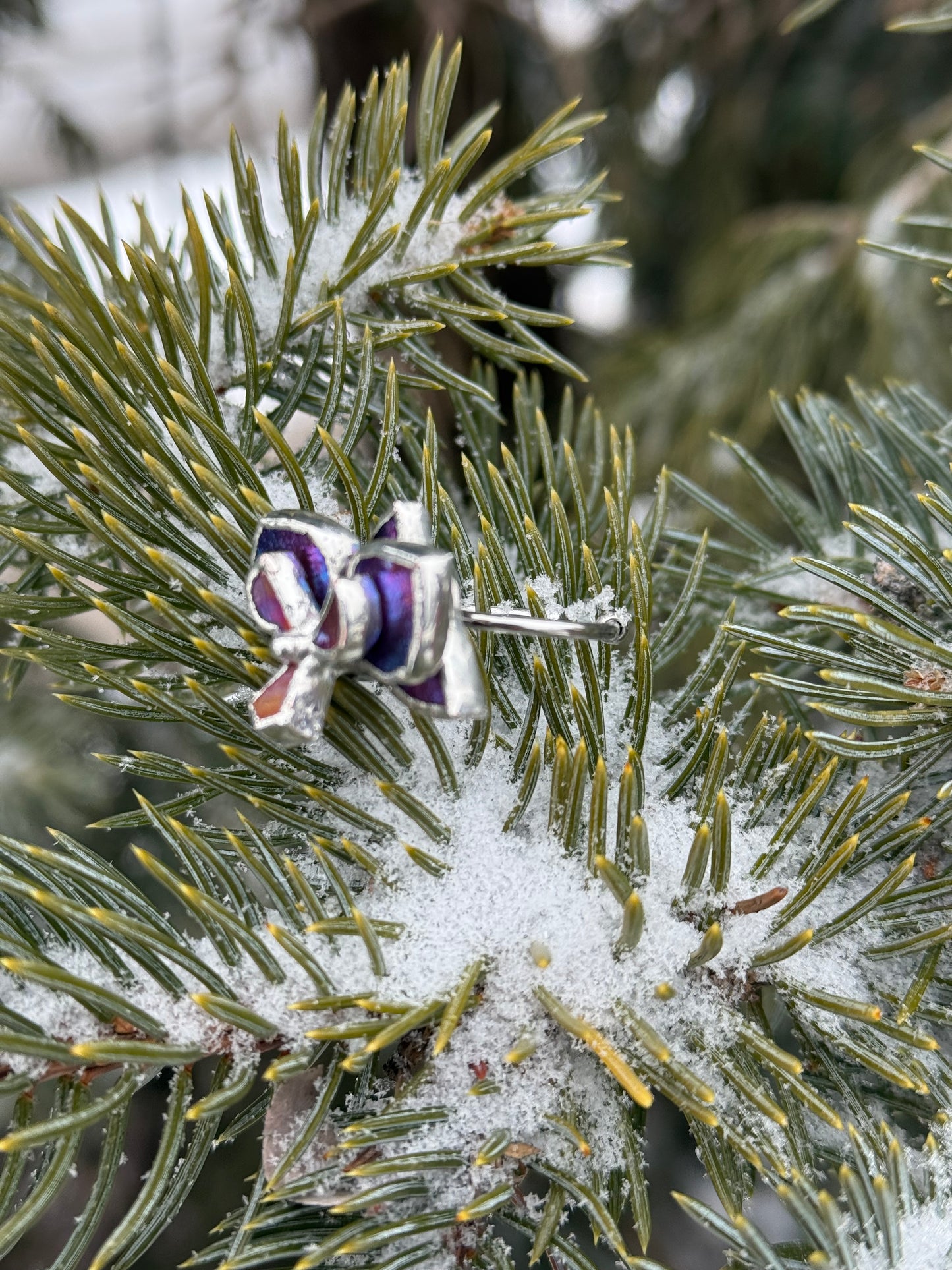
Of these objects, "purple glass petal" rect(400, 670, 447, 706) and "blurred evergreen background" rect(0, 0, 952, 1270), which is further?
"blurred evergreen background" rect(0, 0, 952, 1270)

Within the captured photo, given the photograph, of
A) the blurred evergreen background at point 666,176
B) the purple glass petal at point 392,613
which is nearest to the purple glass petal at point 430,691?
the purple glass petal at point 392,613

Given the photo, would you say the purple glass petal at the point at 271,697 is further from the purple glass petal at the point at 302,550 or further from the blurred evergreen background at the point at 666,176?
the blurred evergreen background at the point at 666,176

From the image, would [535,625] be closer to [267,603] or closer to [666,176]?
[267,603]

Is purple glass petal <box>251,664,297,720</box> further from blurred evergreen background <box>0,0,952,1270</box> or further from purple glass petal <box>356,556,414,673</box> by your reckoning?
blurred evergreen background <box>0,0,952,1270</box>

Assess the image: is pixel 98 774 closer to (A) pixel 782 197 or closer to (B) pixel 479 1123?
(B) pixel 479 1123

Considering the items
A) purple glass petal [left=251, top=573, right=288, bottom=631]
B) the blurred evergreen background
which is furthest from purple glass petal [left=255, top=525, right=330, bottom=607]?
the blurred evergreen background

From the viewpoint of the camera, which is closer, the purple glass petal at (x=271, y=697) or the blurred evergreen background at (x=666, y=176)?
the purple glass petal at (x=271, y=697)
